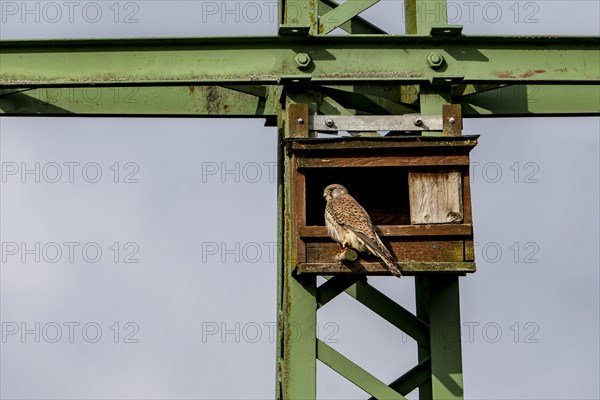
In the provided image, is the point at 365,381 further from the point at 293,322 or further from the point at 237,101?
the point at 237,101

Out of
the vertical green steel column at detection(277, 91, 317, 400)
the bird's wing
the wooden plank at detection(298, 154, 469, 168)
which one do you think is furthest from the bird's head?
the wooden plank at detection(298, 154, 469, 168)

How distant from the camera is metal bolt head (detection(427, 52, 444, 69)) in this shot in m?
8.65

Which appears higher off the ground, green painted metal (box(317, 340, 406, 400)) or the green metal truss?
the green metal truss

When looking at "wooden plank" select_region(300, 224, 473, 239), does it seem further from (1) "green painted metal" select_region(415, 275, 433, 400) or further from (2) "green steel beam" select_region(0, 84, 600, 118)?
(2) "green steel beam" select_region(0, 84, 600, 118)

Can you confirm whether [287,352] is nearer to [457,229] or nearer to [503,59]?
[457,229]

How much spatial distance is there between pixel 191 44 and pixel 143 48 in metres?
0.29

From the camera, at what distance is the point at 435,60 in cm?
865

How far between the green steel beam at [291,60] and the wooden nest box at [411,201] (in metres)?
0.45

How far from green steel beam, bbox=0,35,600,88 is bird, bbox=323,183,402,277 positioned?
0.74 metres

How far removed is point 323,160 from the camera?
335 inches

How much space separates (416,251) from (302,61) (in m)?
1.32

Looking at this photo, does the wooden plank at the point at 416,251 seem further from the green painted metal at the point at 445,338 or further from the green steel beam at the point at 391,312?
the green steel beam at the point at 391,312

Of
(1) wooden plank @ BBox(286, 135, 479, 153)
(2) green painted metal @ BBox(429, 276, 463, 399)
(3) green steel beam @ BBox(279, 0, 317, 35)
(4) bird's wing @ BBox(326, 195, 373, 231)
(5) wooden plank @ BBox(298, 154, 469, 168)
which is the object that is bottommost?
(2) green painted metal @ BBox(429, 276, 463, 399)

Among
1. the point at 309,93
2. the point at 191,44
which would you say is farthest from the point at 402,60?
the point at 191,44
